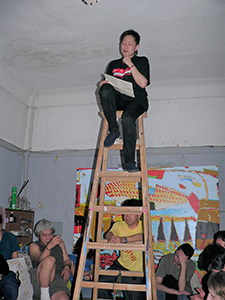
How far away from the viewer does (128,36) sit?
86.9 inches

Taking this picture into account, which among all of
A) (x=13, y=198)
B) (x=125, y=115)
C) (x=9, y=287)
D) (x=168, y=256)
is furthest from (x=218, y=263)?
(x=13, y=198)

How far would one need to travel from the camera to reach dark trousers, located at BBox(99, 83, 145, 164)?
2080mm

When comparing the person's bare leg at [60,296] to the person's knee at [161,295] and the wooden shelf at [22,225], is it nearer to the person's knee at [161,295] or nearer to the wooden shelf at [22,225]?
the person's knee at [161,295]

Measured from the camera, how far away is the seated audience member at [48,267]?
2.88 metres

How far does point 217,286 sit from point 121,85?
1.53m

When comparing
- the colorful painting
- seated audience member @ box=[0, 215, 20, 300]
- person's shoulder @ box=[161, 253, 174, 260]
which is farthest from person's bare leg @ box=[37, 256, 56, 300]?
person's shoulder @ box=[161, 253, 174, 260]

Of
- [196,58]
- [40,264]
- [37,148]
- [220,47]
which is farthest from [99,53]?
[40,264]

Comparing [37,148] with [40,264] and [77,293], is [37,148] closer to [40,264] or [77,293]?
[40,264]

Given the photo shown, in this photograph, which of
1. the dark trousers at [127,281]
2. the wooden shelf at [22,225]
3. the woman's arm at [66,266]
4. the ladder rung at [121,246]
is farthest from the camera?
the wooden shelf at [22,225]

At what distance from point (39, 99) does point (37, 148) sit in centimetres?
79

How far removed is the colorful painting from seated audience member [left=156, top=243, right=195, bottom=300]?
37 cm

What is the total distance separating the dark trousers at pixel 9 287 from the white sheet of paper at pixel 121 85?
2.02m

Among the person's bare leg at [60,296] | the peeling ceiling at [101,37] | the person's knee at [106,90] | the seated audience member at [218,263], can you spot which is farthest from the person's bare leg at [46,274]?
the peeling ceiling at [101,37]

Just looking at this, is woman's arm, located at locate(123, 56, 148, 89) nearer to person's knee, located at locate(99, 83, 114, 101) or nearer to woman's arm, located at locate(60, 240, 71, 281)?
person's knee, located at locate(99, 83, 114, 101)
